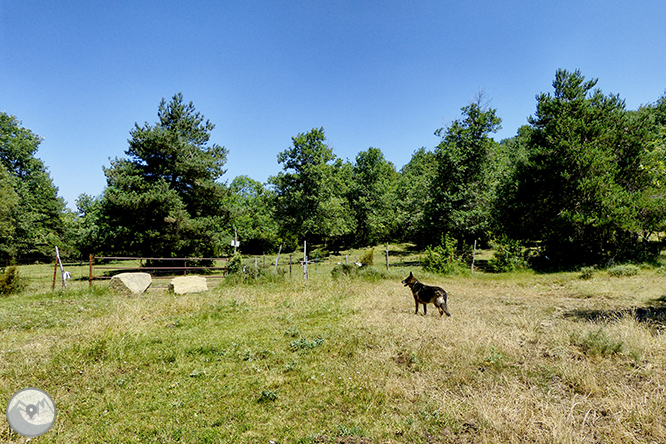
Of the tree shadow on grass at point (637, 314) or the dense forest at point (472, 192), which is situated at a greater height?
the dense forest at point (472, 192)

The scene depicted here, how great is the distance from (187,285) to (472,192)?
2231 cm

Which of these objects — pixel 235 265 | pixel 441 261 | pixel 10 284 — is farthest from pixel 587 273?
pixel 10 284

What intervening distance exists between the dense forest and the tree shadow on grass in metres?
9.01

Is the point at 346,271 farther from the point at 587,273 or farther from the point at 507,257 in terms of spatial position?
the point at 587,273

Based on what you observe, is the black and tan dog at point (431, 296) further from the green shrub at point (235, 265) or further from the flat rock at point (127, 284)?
the flat rock at point (127, 284)

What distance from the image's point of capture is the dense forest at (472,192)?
20.9m

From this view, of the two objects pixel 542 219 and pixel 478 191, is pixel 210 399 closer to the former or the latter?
pixel 542 219

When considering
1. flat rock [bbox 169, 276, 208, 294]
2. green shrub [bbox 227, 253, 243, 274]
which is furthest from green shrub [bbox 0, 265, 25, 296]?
green shrub [bbox 227, 253, 243, 274]

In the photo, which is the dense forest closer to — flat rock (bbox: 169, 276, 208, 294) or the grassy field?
flat rock (bbox: 169, 276, 208, 294)

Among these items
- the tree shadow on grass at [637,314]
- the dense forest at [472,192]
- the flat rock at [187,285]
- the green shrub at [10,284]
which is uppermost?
the dense forest at [472,192]

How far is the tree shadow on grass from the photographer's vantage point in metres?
8.04

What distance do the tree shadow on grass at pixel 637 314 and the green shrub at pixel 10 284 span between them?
70.0 ft

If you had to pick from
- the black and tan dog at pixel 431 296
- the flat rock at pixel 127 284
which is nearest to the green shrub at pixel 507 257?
the black and tan dog at pixel 431 296

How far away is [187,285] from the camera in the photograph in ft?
49.4
